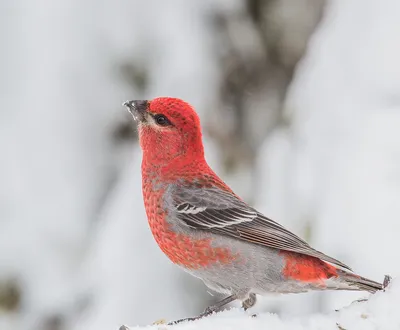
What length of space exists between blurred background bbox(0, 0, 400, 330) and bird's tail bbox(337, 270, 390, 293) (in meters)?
1.47

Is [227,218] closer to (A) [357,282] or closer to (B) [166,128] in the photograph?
(B) [166,128]

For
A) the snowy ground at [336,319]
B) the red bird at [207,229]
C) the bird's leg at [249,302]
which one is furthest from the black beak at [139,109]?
the snowy ground at [336,319]

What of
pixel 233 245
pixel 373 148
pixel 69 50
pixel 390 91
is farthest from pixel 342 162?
pixel 69 50

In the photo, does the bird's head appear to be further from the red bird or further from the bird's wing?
the bird's wing

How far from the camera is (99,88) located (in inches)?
267

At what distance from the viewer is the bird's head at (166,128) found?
13.0 feet

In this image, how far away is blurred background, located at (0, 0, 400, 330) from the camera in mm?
5754

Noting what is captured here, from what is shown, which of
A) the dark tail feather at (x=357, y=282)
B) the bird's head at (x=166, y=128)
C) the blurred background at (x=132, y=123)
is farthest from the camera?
the blurred background at (x=132, y=123)

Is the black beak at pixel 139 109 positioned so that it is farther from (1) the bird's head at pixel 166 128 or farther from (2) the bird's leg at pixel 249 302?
(2) the bird's leg at pixel 249 302

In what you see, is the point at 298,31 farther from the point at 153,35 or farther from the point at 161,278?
the point at 161,278

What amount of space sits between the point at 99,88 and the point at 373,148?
2.33 metres

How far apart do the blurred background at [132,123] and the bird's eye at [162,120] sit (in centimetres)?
161

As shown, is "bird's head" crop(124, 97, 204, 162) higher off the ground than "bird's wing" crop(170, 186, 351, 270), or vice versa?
"bird's head" crop(124, 97, 204, 162)

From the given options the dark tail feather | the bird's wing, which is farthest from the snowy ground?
the bird's wing
